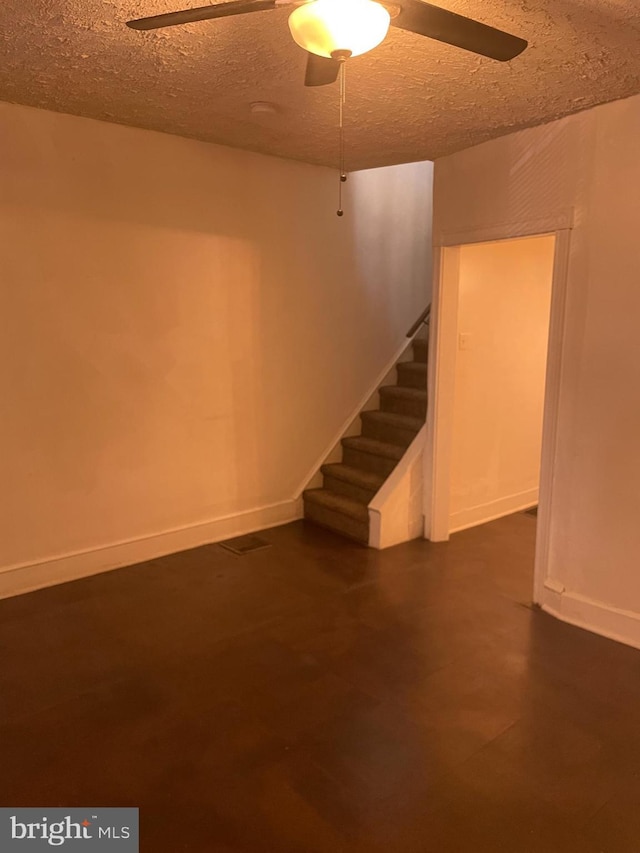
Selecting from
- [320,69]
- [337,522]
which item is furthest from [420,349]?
[320,69]

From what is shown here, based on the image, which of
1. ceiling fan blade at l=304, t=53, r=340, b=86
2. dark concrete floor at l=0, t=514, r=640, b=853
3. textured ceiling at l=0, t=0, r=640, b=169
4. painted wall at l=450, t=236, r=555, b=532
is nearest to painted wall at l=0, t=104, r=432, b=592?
textured ceiling at l=0, t=0, r=640, b=169

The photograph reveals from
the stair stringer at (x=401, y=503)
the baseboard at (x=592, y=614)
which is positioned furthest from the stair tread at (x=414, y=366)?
the baseboard at (x=592, y=614)

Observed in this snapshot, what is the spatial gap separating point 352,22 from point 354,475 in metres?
3.23

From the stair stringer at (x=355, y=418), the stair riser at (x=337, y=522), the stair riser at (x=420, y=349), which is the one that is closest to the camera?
the stair riser at (x=337, y=522)

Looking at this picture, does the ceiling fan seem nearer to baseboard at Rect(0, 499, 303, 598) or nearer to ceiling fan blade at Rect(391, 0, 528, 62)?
ceiling fan blade at Rect(391, 0, 528, 62)

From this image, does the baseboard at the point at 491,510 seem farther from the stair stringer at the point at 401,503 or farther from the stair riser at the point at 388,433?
the stair riser at the point at 388,433

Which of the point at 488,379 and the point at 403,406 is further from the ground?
the point at 488,379

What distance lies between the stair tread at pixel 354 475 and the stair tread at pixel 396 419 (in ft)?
1.35

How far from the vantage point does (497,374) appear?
4.53 metres

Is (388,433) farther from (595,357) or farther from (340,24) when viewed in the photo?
(340,24)

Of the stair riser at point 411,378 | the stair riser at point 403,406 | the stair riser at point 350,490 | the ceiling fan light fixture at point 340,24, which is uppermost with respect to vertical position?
the ceiling fan light fixture at point 340,24

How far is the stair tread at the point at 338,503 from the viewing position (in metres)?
4.26

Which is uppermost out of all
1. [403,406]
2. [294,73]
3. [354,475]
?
[294,73]

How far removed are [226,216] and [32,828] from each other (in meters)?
3.35
